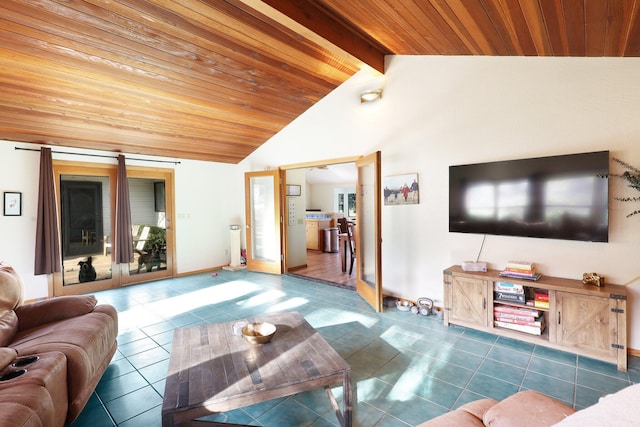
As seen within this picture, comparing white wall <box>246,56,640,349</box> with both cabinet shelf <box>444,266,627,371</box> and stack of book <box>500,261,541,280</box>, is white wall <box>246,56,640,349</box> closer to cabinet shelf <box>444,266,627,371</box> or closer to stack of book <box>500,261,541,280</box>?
stack of book <box>500,261,541,280</box>

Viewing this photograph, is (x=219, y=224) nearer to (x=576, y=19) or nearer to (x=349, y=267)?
(x=349, y=267)

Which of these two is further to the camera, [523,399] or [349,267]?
[349,267]

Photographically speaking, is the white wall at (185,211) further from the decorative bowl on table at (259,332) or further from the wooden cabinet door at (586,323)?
the wooden cabinet door at (586,323)

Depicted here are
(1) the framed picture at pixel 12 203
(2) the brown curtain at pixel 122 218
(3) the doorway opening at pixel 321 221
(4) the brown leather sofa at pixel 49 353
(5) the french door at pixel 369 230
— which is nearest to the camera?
(4) the brown leather sofa at pixel 49 353

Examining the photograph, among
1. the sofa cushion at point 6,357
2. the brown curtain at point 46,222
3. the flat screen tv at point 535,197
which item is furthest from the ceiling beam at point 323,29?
the brown curtain at point 46,222

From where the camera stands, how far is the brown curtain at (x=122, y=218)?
4.83 metres

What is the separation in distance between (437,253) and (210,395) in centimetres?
295

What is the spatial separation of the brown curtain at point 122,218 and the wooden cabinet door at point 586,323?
575 cm

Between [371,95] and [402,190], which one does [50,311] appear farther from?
[371,95]

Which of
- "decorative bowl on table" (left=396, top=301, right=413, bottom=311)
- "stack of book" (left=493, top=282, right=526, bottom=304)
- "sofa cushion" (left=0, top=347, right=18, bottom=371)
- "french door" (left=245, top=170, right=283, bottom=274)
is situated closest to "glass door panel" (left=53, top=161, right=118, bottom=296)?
"french door" (left=245, top=170, right=283, bottom=274)

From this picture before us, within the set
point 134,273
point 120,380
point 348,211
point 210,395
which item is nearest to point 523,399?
point 210,395

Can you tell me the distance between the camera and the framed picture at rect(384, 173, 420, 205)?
3.78m

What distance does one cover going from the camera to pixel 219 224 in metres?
6.38

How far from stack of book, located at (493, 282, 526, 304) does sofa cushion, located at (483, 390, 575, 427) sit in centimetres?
169
